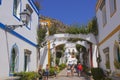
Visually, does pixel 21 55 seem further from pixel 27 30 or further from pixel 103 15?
pixel 103 15

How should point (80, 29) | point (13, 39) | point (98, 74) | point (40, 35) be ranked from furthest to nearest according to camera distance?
point (80, 29) → point (40, 35) → point (98, 74) → point (13, 39)

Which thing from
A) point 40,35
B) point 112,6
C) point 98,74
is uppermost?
→ point 112,6

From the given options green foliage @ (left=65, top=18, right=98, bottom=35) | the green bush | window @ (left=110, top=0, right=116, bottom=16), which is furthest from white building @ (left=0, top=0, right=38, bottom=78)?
green foliage @ (left=65, top=18, right=98, bottom=35)

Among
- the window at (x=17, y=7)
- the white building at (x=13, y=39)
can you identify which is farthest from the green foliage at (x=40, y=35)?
the window at (x=17, y=7)

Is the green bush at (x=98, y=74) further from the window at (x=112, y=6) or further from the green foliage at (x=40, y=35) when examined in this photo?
the green foliage at (x=40, y=35)

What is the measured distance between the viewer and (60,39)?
24359mm

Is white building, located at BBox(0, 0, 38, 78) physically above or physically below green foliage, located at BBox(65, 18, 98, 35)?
below

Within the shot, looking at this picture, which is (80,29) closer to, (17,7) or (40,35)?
(40,35)

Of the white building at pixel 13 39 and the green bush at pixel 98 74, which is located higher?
the white building at pixel 13 39

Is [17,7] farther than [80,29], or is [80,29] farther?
[80,29]

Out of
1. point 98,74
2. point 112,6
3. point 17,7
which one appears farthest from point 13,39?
point 98,74

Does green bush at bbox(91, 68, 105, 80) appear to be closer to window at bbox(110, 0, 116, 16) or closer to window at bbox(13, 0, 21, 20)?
window at bbox(110, 0, 116, 16)

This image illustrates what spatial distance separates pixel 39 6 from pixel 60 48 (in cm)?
2182

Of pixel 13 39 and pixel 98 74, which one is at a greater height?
pixel 13 39
